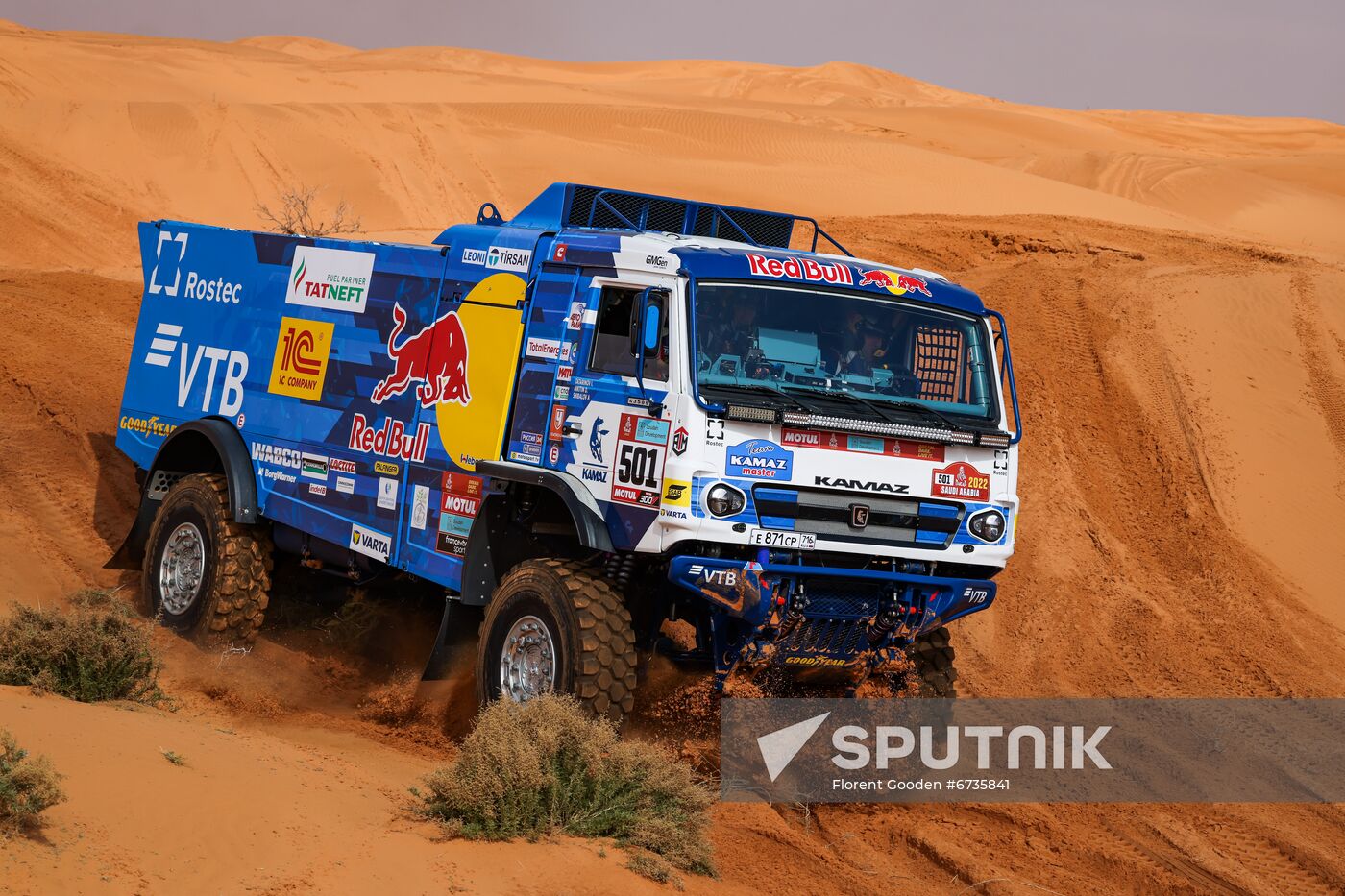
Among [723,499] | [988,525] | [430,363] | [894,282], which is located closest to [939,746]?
[988,525]

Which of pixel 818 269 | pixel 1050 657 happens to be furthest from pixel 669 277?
pixel 1050 657

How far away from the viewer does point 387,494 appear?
9.53 meters

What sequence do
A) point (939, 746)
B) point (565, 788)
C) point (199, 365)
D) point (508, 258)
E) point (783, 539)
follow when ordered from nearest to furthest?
point (565, 788) < point (783, 539) < point (508, 258) < point (939, 746) < point (199, 365)

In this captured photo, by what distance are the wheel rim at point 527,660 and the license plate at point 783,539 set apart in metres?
1.31

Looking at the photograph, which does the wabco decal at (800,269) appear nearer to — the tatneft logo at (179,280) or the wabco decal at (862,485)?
the wabco decal at (862,485)

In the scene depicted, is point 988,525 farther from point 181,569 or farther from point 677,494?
point 181,569

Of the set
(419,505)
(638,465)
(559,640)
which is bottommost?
(559,640)

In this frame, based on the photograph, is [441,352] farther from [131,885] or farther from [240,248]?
[131,885]

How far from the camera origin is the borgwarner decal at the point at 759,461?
297 inches

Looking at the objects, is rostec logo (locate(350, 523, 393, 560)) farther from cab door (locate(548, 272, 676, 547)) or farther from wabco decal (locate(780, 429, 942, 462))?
wabco decal (locate(780, 429, 942, 462))

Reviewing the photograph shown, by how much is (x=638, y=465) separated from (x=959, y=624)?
5.61m

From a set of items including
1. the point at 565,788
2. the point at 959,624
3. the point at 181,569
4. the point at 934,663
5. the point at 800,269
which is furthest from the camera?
the point at 959,624

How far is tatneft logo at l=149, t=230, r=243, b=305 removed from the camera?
37.1 ft

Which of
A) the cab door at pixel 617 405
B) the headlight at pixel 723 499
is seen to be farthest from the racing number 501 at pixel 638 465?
the headlight at pixel 723 499
